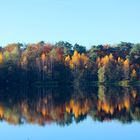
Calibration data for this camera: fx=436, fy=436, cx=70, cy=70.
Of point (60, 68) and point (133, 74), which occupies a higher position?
point (60, 68)

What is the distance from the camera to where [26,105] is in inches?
1567

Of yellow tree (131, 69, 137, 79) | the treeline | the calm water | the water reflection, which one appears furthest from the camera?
yellow tree (131, 69, 137, 79)

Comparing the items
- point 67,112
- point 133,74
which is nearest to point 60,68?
point 133,74

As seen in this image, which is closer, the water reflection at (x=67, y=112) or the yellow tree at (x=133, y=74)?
the water reflection at (x=67, y=112)

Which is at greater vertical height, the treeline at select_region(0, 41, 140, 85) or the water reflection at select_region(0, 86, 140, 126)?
the treeline at select_region(0, 41, 140, 85)

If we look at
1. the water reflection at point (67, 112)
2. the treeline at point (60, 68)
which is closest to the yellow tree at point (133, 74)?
the treeline at point (60, 68)

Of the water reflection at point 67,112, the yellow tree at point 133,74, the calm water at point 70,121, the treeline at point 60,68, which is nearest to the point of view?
the calm water at point 70,121

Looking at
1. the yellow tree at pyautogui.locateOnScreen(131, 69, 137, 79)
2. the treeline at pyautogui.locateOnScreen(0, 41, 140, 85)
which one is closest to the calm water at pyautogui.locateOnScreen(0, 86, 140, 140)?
the treeline at pyautogui.locateOnScreen(0, 41, 140, 85)

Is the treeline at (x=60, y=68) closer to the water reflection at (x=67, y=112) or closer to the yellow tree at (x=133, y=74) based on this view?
the yellow tree at (x=133, y=74)

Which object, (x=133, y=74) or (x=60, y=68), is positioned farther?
(x=133, y=74)

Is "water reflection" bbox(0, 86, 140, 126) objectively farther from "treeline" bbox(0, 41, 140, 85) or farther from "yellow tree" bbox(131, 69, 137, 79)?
"yellow tree" bbox(131, 69, 137, 79)

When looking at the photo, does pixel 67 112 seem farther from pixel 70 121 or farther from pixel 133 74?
pixel 133 74

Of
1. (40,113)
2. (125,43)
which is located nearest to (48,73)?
(125,43)

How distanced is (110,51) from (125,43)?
601 cm
